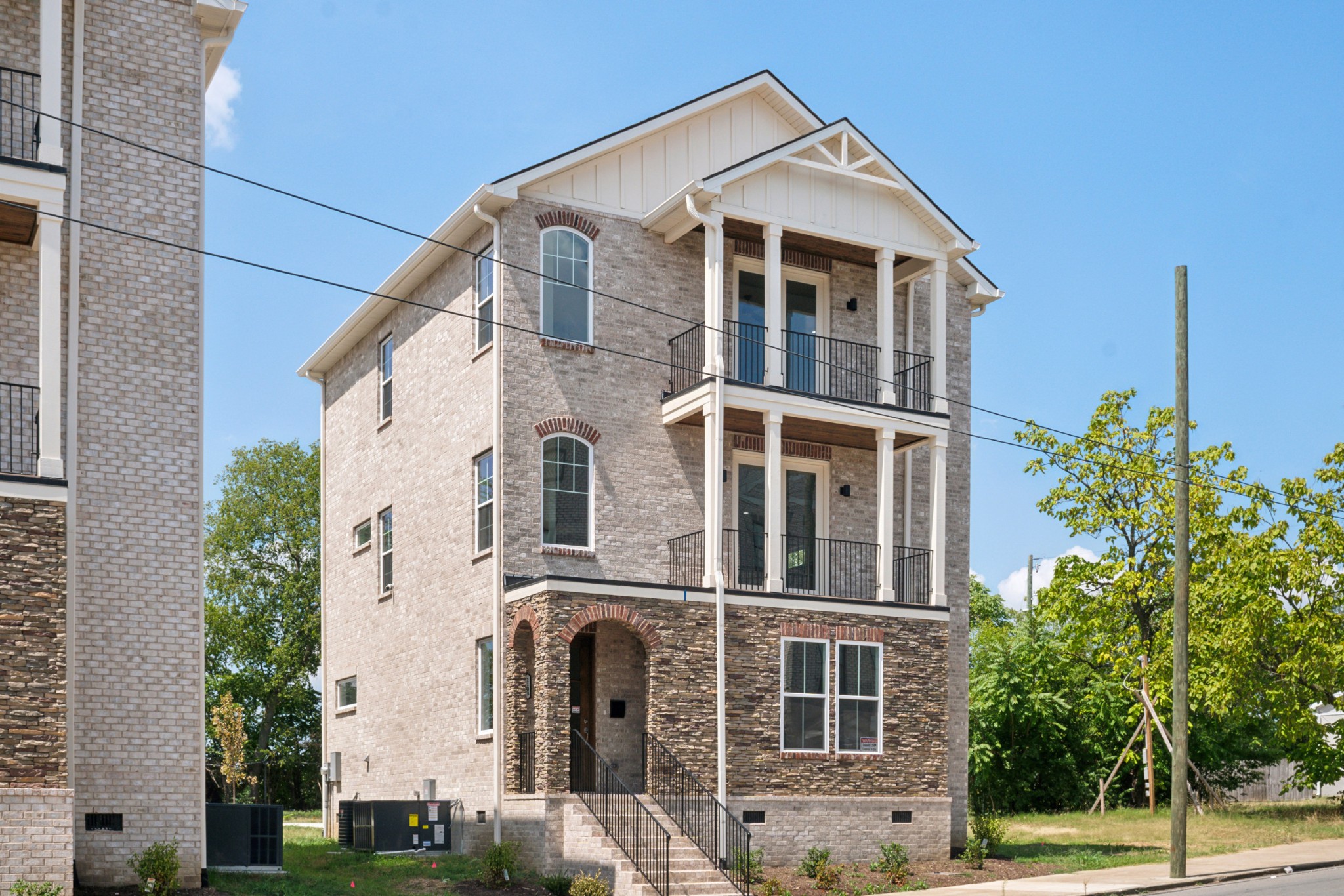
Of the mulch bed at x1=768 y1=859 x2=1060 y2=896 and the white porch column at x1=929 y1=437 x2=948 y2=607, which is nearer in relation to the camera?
the mulch bed at x1=768 y1=859 x2=1060 y2=896

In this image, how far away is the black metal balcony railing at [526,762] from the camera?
20797 mm

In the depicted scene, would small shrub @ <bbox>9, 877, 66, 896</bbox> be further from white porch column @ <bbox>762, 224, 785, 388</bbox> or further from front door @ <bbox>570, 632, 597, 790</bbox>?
white porch column @ <bbox>762, 224, 785, 388</bbox>

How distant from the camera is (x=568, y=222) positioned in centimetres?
2286

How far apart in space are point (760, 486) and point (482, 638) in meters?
5.42

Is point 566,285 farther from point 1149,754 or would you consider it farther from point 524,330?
point 1149,754

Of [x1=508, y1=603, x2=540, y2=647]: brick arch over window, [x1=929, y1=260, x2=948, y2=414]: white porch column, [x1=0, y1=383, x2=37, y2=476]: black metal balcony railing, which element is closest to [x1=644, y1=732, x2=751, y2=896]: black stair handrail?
[x1=508, y1=603, x2=540, y2=647]: brick arch over window

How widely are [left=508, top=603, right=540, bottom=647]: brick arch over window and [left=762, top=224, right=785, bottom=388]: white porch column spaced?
18.0 feet

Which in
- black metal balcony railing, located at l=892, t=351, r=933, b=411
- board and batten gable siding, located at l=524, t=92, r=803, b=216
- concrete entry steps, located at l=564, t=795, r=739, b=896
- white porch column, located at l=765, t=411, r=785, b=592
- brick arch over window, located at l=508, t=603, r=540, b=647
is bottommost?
concrete entry steps, located at l=564, t=795, r=739, b=896

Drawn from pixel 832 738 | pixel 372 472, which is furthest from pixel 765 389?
pixel 372 472

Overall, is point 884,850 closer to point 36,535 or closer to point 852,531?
point 852,531

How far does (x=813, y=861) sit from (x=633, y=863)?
3.48m

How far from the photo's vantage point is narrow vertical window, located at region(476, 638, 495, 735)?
22266 mm

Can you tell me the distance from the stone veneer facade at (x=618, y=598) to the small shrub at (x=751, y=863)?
70 cm

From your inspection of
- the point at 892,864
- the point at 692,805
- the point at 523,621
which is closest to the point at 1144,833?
the point at 892,864
